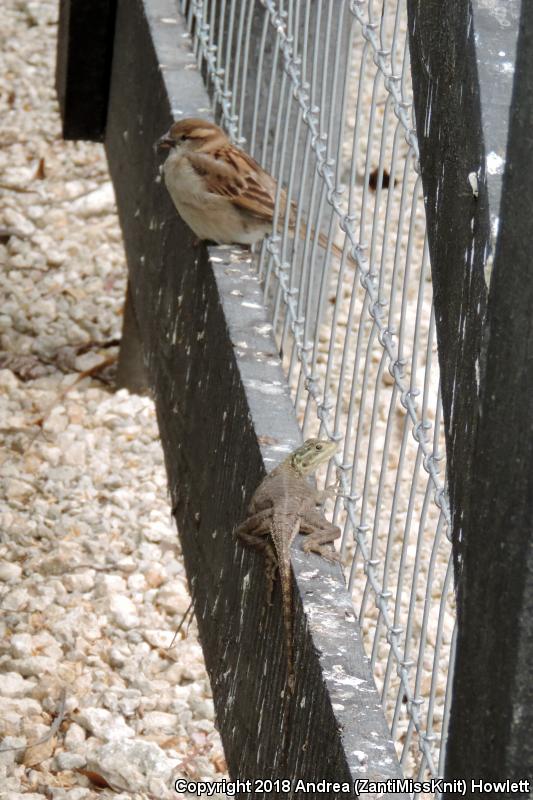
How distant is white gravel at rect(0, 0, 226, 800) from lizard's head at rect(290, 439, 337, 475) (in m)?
1.37

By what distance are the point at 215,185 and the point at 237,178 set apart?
0.07 metres

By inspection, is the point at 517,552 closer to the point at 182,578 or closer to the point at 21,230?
the point at 182,578

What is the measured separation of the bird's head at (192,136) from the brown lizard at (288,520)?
1.16 meters

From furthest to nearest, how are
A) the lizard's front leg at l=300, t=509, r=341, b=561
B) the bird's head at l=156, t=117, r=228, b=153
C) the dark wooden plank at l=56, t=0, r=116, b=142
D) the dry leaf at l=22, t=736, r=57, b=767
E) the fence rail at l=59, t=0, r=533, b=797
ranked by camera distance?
1. the dark wooden plank at l=56, t=0, r=116, b=142
2. the dry leaf at l=22, t=736, r=57, b=767
3. the bird's head at l=156, t=117, r=228, b=153
4. the lizard's front leg at l=300, t=509, r=341, b=561
5. the fence rail at l=59, t=0, r=533, b=797

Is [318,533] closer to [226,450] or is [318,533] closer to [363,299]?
[226,450]

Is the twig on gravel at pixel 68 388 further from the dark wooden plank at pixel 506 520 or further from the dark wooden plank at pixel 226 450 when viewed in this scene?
the dark wooden plank at pixel 506 520

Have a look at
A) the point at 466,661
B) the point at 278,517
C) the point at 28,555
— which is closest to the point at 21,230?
the point at 28,555

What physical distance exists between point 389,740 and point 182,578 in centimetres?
280

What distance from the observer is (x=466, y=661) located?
5.07ft

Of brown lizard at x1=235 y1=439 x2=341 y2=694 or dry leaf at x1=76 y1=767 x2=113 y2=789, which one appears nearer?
brown lizard at x1=235 y1=439 x2=341 y2=694

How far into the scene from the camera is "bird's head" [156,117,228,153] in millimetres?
3877

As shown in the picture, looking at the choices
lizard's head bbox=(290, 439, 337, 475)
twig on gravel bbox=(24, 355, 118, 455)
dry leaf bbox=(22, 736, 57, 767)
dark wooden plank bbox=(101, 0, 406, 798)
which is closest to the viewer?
dark wooden plank bbox=(101, 0, 406, 798)

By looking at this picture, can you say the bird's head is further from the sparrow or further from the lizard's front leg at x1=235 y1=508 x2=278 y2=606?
the lizard's front leg at x1=235 y1=508 x2=278 y2=606

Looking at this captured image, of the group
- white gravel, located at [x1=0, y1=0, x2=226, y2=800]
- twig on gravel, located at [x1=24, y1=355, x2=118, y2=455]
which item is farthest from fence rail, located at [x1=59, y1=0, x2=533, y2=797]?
twig on gravel, located at [x1=24, y1=355, x2=118, y2=455]
